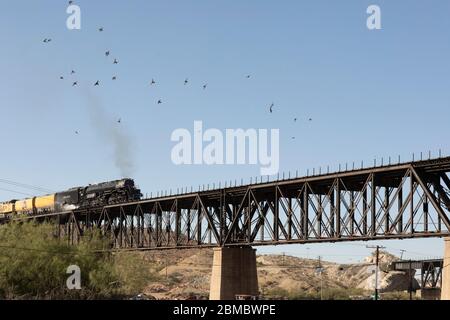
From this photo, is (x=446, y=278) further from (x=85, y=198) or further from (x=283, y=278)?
(x=283, y=278)

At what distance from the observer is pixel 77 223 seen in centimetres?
9712

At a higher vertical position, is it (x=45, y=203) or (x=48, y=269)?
(x=45, y=203)

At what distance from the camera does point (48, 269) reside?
65750 millimetres

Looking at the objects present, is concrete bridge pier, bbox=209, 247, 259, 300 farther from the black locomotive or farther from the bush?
the black locomotive

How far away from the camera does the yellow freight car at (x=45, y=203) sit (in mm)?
102562

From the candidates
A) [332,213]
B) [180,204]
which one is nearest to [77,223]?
[180,204]

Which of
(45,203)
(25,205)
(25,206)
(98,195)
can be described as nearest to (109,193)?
(98,195)

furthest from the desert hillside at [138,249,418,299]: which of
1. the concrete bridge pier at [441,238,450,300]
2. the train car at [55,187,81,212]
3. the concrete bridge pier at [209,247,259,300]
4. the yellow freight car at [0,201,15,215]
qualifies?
the concrete bridge pier at [441,238,450,300]

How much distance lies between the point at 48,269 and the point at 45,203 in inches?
1554

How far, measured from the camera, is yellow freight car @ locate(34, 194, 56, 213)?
336 feet

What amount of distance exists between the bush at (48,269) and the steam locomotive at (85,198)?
35.6 ft

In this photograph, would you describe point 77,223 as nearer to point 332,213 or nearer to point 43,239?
point 43,239
